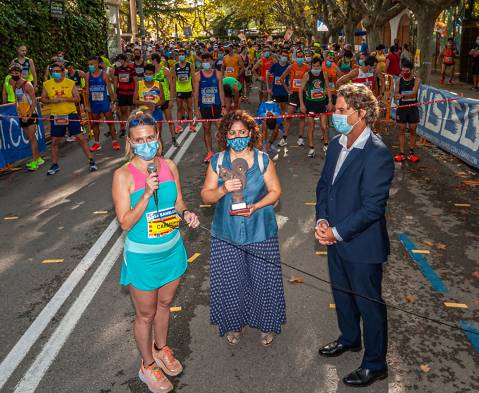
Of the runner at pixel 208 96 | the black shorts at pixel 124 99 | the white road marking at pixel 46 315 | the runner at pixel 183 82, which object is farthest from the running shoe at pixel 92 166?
the runner at pixel 183 82

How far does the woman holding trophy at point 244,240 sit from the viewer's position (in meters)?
4.04

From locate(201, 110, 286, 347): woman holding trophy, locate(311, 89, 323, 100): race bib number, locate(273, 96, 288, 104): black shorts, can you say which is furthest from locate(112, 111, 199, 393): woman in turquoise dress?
locate(273, 96, 288, 104): black shorts

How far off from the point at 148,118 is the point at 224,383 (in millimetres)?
2031

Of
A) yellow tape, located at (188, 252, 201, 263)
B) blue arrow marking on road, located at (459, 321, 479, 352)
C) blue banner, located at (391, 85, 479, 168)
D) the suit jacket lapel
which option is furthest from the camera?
blue banner, located at (391, 85, 479, 168)

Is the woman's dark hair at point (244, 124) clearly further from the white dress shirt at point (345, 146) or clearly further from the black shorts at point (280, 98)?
the black shorts at point (280, 98)

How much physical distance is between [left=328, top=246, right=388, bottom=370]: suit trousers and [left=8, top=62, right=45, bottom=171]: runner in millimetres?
8586

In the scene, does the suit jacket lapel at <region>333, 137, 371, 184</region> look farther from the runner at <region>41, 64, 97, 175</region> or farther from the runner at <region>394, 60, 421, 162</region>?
the runner at <region>41, 64, 97, 175</region>

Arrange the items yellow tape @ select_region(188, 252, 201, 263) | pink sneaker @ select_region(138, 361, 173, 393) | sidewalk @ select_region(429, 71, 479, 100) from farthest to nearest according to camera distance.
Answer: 1. sidewalk @ select_region(429, 71, 479, 100)
2. yellow tape @ select_region(188, 252, 201, 263)
3. pink sneaker @ select_region(138, 361, 173, 393)

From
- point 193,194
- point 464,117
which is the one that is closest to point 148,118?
point 193,194

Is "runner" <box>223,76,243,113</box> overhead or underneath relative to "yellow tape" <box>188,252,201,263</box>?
overhead

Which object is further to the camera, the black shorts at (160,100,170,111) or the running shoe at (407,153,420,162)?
the black shorts at (160,100,170,111)

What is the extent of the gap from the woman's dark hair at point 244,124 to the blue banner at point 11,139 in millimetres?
8010

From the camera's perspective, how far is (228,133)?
4066 mm

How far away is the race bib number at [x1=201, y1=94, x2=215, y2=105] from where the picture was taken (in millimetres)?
11125
